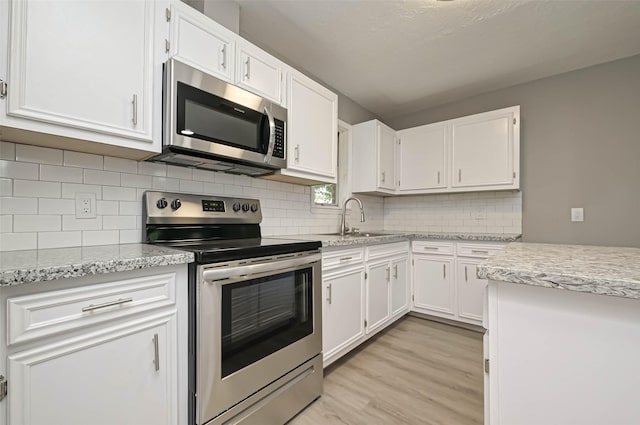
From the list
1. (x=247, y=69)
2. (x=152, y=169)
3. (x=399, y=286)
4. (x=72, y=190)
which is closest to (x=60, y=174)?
(x=72, y=190)

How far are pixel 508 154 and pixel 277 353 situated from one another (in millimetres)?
2795

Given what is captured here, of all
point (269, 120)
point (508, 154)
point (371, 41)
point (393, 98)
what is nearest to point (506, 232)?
point (508, 154)

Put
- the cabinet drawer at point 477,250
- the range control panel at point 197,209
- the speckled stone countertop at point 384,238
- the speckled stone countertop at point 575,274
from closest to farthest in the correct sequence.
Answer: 1. the speckled stone countertop at point 575,274
2. the range control panel at point 197,209
3. the speckled stone countertop at point 384,238
4. the cabinet drawer at point 477,250

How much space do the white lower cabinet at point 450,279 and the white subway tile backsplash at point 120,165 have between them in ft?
8.76

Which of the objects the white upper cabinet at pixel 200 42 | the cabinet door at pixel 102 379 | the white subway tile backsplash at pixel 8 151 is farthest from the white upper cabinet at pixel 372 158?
the white subway tile backsplash at pixel 8 151

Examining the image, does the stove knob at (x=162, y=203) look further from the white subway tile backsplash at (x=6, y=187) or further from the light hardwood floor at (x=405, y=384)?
the light hardwood floor at (x=405, y=384)

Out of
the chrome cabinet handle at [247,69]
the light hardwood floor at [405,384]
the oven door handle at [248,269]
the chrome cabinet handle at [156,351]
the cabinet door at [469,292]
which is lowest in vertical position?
the light hardwood floor at [405,384]

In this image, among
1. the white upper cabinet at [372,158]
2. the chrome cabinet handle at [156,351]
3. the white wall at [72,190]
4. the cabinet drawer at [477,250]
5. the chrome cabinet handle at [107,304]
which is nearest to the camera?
the chrome cabinet handle at [107,304]

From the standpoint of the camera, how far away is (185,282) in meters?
1.20

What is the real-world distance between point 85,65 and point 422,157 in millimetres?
3064

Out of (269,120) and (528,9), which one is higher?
(528,9)

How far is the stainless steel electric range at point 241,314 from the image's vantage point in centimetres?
120

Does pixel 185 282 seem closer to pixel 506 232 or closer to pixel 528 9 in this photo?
pixel 528 9

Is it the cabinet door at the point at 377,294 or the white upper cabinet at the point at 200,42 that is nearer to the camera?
the white upper cabinet at the point at 200,42
